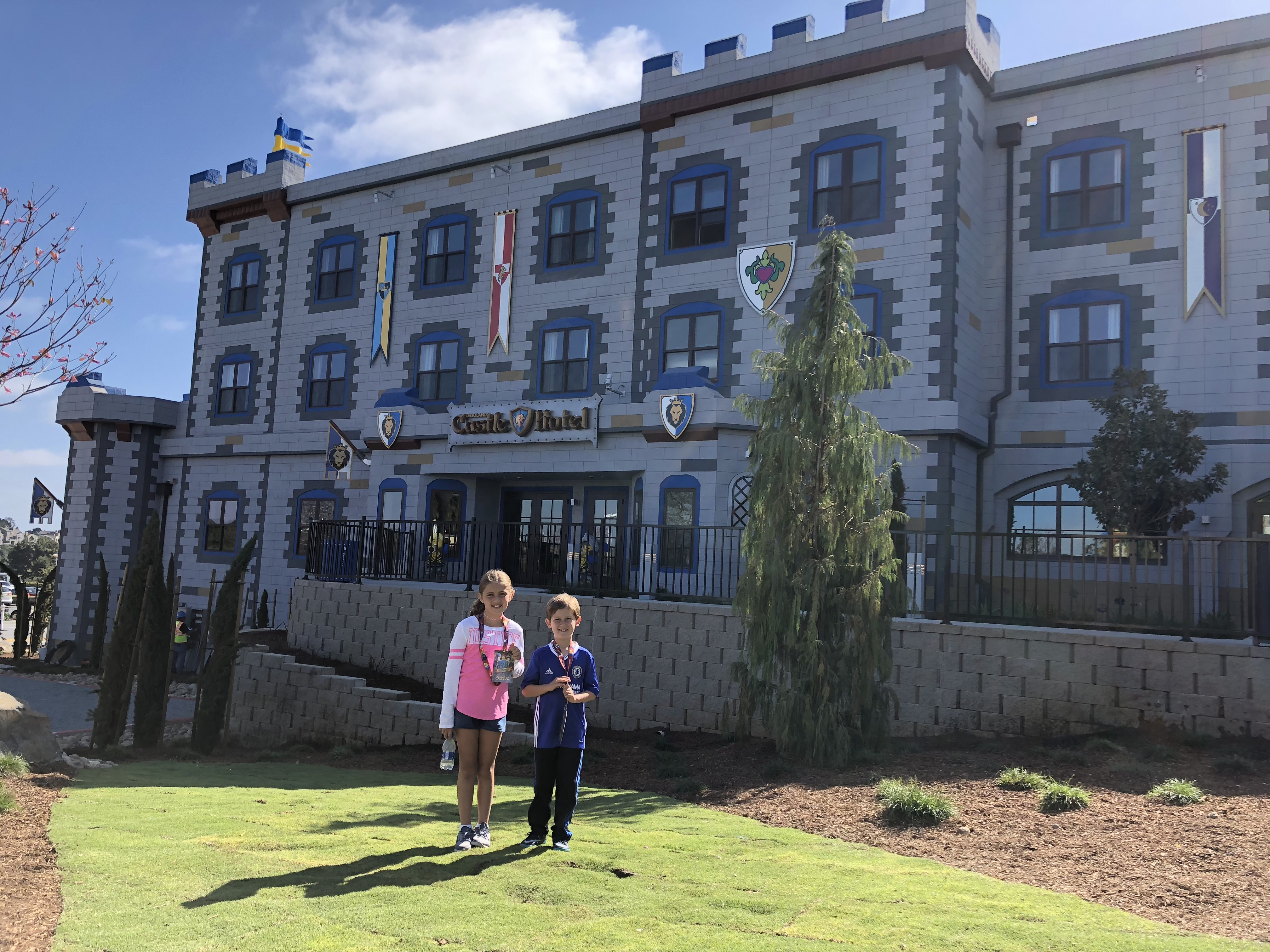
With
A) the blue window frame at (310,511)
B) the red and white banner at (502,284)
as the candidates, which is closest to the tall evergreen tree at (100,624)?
the blue window frame at (310,511)

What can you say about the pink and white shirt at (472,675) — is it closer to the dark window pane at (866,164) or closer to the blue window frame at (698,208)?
the dark window pane at (866,164)

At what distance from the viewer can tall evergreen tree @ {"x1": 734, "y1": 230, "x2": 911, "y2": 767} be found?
396 inches

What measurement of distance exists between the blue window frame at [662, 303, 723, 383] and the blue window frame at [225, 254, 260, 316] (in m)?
13.7

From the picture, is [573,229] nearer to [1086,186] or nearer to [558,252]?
[558,252]

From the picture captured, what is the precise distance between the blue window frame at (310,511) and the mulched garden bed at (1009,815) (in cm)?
1442

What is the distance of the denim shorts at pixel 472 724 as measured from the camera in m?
6.52

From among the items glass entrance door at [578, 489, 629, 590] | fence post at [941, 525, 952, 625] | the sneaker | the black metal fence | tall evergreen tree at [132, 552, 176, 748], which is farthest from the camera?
glass entrance door at [578, 489, 629, 590]

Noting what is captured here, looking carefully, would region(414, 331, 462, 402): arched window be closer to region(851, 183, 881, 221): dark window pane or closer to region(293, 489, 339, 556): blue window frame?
region(293, 489, 339, 556): blue window frame

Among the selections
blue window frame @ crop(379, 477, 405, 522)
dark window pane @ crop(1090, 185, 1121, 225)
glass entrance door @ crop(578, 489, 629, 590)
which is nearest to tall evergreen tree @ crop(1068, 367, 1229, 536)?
dark window pane @ crop(1090, 185, 1121, 225)

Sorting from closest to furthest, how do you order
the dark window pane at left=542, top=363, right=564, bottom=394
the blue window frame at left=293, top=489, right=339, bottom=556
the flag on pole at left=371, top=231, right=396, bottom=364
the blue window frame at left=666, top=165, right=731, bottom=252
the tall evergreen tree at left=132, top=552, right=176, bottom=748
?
the tall evergreen tree at left=132, top=552, right=176, bottom=748
the blue window frame at left=666, top=165, right=731, bottom=252
the dark window pane at left=542, top=363, right=564, bottom=394
the flag on pole at left=371, top=231, right=396, bottom=364
the blue window frame at left=293, top=489, right=339, bottom=556

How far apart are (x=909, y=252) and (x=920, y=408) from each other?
299cm

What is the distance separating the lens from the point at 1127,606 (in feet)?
48.5

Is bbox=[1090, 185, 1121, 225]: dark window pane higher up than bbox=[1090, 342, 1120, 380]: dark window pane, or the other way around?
bbox=[1090, 185, 1121, 225]: dark window pane

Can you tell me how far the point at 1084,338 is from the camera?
17672 millimetres
